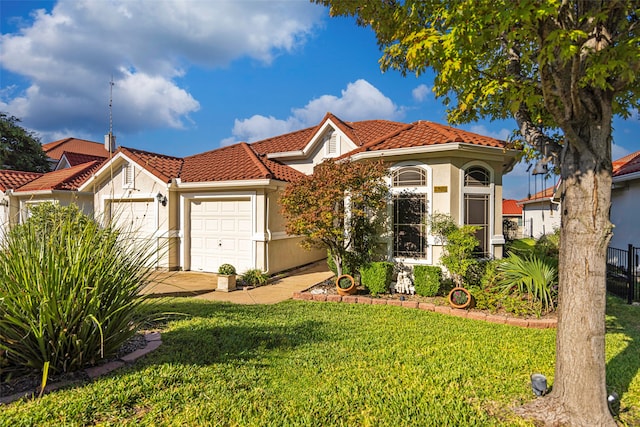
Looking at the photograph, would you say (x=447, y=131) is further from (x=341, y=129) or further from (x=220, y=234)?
(x=220, y=234)

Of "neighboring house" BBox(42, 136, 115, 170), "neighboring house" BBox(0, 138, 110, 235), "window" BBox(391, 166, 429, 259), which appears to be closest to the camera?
"window" BBox(391, 166, 429, 259)

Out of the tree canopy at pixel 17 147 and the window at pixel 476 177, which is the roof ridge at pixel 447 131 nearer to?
the window at pixel 476 177

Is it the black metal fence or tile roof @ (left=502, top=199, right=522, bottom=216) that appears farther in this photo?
tile roof @ (left=502, top=199, right=522, bottom=216)

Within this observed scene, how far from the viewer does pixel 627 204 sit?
13750 millimetres

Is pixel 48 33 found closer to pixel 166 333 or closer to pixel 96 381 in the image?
pixel 166 333

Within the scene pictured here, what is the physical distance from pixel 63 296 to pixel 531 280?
8.65 meters

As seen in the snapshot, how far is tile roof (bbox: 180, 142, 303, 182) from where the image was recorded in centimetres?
1206

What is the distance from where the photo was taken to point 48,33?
7484 millimetres

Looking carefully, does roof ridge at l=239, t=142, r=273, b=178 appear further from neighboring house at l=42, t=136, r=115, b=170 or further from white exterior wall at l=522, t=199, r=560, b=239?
neighboring house at l=42, t=136, r=115, b=170

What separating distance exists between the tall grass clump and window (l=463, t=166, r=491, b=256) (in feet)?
28.0

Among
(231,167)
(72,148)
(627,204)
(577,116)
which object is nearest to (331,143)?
(231,167)

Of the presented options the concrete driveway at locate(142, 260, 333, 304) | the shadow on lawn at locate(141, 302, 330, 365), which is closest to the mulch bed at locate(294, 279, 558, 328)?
the concrete driveway at locate(142, 260, 333, 304)

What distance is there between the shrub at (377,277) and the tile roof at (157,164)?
28.1 ft

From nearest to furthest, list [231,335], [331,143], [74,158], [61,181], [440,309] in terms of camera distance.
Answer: [231,335] → [440,309] → [331,143] → [61,181] → [74,158]
